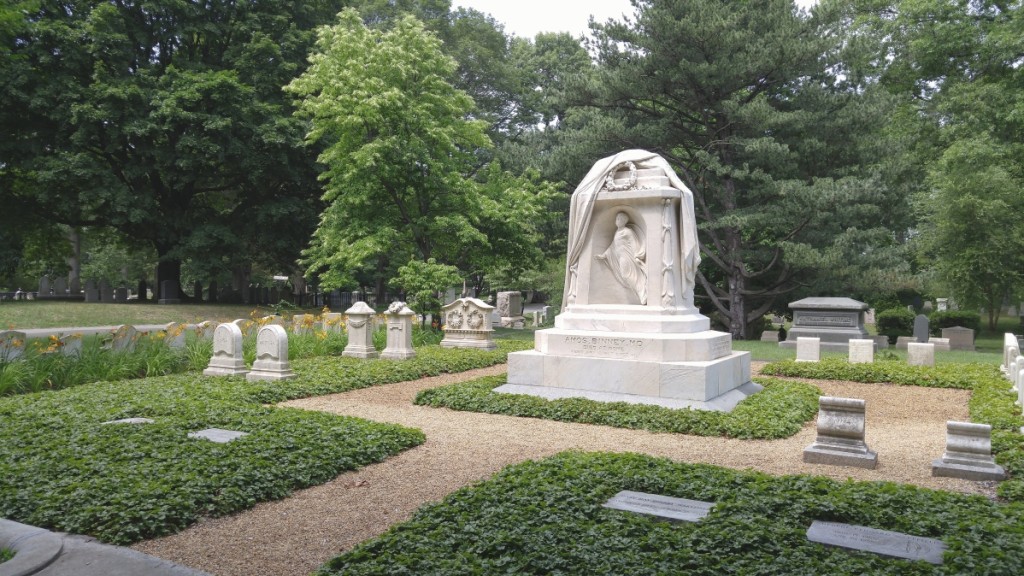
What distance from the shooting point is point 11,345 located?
39.2 ft

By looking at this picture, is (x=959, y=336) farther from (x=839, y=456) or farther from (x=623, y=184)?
(x=839, y=456)

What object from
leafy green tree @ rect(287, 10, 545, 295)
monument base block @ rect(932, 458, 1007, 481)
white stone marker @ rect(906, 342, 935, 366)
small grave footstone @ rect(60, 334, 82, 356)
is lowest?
monument base block @ rect(932, 458, 1007, 481)

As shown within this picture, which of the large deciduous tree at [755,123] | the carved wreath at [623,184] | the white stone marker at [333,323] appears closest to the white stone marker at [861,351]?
the large deciduous tree at [755,123]

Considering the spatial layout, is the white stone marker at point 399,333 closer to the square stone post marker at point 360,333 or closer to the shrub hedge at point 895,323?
the square stone post marker at point 360,333

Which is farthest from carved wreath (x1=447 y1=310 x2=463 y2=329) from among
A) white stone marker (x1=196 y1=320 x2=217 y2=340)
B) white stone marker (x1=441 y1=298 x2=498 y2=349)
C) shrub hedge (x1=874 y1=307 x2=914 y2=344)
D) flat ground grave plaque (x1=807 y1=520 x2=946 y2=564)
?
shrub hedge (x1=874 y1=307 x2=914 y2=344)

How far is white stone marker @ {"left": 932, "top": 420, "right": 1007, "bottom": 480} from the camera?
6.18 metres

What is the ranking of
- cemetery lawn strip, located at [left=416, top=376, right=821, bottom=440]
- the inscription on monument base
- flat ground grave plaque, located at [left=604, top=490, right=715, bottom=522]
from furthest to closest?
the inscription on monument base, cemetery lawn strip, located at [left=416, top=376, right=821, bottom=440], flat ground grave plaque, located at [left=604, top=490, right=715, bottom=522]

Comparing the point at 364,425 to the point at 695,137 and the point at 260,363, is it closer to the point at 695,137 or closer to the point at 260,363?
the point at 260,363

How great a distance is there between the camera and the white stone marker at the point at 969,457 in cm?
618

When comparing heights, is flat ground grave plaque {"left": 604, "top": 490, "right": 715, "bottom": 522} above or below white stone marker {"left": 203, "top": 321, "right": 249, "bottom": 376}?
below

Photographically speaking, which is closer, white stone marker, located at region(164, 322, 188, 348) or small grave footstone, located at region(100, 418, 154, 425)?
small grave footstone, located at region(100, 418, 154, 425)

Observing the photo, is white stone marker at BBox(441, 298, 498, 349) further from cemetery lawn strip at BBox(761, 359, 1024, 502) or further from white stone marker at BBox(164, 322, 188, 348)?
cemetery lawn strip at BBox(761, 359, 1024, 502)

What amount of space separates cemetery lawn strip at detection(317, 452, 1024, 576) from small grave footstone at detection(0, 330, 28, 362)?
10411 millimetres

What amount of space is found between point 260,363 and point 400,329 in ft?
12.5
